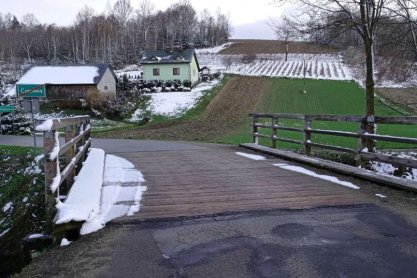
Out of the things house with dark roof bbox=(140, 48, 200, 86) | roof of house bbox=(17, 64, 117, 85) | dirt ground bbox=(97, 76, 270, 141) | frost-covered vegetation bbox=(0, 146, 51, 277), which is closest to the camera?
frost-covered vegetation bbox=(0, 146, 51, 277)

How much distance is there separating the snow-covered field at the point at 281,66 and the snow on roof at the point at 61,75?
27961 mm

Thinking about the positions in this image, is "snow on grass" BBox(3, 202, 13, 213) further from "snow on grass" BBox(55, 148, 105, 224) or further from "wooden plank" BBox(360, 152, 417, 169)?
"wooden plank" BBox(360, 152, 417, 169)

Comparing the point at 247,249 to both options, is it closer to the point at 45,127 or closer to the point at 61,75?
the point at 45,127

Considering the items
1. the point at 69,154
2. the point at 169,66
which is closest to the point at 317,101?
the point at 169,66

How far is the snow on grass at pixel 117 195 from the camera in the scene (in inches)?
203

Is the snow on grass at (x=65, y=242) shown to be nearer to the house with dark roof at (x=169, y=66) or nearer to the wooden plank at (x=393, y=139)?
the wooden plank at (x=393, y=139)

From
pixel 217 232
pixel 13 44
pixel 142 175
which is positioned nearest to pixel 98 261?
pixel 217 232

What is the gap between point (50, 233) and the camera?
15.8 ft

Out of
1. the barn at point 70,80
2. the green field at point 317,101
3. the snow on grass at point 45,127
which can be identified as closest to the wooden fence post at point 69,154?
the snow on grass at point 45,127

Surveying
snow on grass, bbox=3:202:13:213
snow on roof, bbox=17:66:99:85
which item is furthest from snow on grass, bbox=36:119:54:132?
snow on roof, bbox=17:66:99:85

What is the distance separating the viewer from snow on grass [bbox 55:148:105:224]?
4.88 meters

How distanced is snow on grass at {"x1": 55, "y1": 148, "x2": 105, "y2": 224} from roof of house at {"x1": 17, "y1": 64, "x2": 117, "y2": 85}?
43956 mm

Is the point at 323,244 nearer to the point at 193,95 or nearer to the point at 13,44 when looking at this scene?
the point at 193,95

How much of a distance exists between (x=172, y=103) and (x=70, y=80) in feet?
41.6
